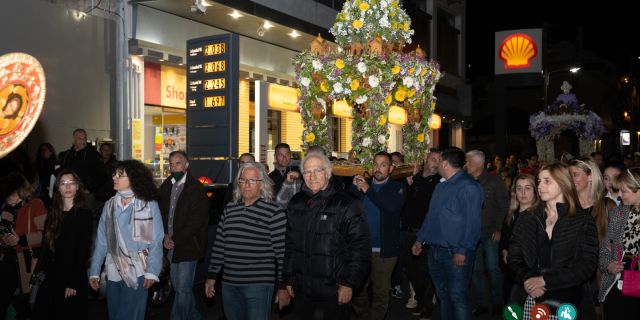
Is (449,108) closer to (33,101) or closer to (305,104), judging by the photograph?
(305,104)

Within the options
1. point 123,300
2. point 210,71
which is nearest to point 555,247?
point 123,300

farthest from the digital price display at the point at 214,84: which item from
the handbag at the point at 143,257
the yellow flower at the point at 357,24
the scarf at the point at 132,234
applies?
the handbag at the point at 143,257

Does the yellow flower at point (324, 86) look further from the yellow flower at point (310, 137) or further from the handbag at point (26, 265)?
the handbag at point (26, 265)

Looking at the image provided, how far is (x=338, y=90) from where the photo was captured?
8484mm

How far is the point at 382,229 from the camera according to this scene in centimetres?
768

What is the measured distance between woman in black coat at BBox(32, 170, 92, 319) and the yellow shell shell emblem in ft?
99.3

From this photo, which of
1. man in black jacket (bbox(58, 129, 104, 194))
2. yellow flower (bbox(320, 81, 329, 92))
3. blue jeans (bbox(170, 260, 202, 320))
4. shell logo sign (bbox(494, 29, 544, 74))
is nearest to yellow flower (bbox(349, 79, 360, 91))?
yellow flower (bbox(320, 81, 329, 92))

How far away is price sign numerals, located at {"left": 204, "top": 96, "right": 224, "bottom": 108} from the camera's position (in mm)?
13180

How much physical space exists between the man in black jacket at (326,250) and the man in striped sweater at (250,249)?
0.49 m

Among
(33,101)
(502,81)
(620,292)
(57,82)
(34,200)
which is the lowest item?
(620,292)

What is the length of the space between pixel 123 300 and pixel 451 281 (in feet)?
10.6

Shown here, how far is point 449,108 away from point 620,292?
31.8m

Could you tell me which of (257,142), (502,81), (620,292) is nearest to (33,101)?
(620,292)

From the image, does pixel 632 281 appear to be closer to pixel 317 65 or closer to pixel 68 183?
pixel 317 65
